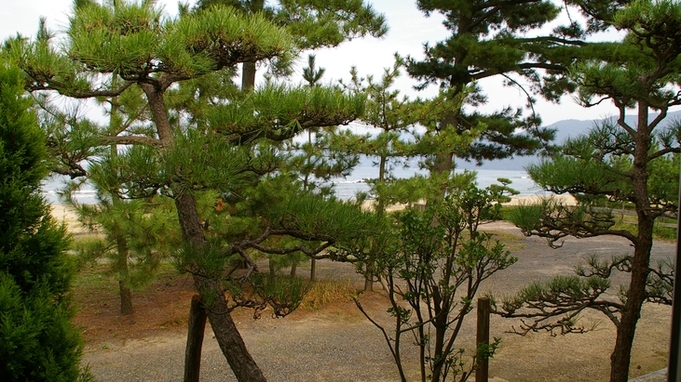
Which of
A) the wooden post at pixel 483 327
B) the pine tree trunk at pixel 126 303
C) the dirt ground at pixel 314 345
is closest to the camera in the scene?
the wooden post at pixel 483 327

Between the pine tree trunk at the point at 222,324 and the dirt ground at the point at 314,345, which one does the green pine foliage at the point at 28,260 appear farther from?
the dirt ground at the point at 314,345

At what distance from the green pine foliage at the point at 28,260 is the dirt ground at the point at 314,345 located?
143 cm

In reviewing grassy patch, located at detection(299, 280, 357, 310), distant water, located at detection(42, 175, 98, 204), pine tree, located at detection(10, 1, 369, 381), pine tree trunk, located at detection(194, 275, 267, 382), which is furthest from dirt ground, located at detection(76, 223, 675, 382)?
pine tree, located at detection(10, 1, 369, 381)

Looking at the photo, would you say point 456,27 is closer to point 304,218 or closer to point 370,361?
point 370,361

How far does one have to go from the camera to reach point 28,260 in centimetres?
120

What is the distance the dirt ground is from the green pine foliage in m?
1.43

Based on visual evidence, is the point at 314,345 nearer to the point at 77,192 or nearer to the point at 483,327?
the point at 483,327

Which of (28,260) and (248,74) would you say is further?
(248,74)

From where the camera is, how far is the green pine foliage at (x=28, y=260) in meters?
1.13

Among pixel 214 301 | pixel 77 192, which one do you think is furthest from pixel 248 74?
pixel 214 301

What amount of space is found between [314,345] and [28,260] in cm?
244

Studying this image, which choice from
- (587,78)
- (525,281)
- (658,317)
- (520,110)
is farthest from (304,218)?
(520,110)

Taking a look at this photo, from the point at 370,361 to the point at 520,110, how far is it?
195 inches

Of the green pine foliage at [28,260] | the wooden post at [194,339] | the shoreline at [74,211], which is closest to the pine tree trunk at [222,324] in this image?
the wooden post at [194,339]
